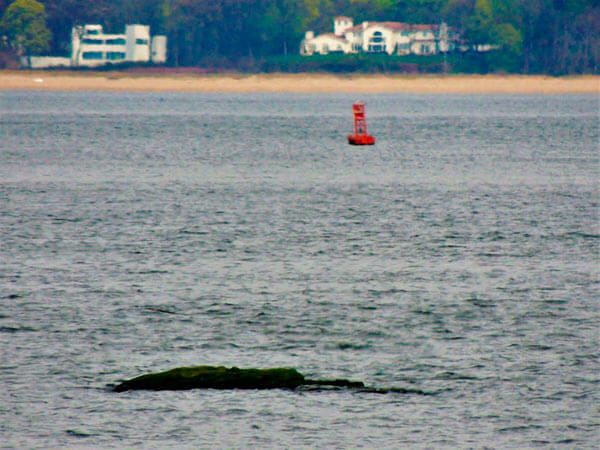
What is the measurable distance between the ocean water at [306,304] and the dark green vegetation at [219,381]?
0.29m

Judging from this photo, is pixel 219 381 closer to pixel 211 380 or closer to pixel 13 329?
pixel 211 380

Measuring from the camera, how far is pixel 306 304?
22938 mm

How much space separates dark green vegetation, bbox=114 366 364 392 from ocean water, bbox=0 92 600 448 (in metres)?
0.29

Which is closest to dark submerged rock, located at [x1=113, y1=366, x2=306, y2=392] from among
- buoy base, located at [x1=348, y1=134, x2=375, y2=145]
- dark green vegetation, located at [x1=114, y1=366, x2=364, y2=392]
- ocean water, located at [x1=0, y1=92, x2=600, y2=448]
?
dark green vegetation, located at [x1=114, y1=366, x2=364, y2=392]

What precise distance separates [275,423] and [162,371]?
320cm

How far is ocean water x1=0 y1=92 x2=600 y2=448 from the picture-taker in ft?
50.6

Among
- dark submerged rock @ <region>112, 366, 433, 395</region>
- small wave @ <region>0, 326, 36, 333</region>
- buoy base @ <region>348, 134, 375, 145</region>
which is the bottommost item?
buoy base @ <region>348, 134, 375, 145</region>

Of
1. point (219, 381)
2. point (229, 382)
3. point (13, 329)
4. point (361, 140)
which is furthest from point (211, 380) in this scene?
point (361, 140)

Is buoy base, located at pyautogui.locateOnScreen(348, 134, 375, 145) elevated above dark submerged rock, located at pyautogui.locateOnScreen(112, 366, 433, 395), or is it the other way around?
dark submerged rock, located at pyautogui.locateOnScreen(112, 366, 433, 395)

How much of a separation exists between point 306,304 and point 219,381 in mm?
6168

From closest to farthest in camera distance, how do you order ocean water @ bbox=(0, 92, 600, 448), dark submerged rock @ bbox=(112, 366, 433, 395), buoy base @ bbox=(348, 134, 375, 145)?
ocean water @ bbox=(0, 92, 600, 448), dark submerged rock @ bbox=(112, 366, 433, 395), buoy base @ bbox=(348, 134, 375, 145)

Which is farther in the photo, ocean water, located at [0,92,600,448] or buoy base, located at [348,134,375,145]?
buoy base, located at [348,134,375,145]

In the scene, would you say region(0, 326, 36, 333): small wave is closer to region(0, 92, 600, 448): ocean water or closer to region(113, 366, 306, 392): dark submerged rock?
region(0, 92, 600, 448): ocean water

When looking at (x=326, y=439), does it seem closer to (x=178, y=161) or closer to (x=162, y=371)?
(x=162, y=371)
